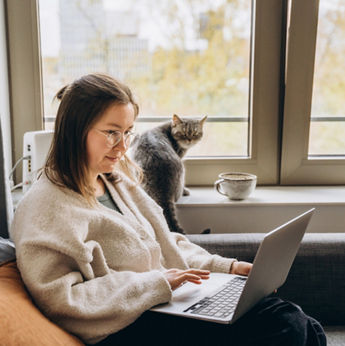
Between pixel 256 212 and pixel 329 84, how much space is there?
2.23 ft

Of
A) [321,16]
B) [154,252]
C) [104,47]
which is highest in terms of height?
[321,16]

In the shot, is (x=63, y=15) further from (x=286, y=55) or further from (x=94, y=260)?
(x=94, y=260)

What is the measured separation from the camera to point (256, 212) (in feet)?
5.86

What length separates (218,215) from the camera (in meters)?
1.79

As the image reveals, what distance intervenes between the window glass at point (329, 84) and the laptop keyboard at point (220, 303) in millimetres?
1083

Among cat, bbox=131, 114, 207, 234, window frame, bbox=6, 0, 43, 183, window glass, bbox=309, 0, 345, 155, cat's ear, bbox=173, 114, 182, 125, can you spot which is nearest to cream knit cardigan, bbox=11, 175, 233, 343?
cat, bbox=131, 114, 207, 234

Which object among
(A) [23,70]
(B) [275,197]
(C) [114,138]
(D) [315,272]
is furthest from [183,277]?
(A) [23,70]

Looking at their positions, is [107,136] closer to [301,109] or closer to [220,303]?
[220,303]

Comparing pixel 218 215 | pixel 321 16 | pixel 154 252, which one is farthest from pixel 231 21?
pixel 154 252

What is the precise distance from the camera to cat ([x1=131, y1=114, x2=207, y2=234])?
5.54 ft

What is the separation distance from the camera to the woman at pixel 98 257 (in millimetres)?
911

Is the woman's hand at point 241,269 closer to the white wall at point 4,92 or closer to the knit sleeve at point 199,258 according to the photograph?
the knit sleeve at point 199,258

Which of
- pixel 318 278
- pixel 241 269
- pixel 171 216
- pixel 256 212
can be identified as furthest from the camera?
pixel 256 212

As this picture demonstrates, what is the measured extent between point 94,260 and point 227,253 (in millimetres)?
593
